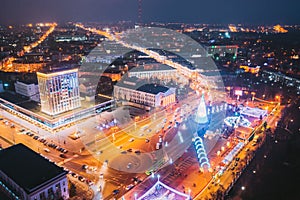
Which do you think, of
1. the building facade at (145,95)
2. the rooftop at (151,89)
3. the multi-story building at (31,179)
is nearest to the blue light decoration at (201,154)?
the multi-story building at (31,179)

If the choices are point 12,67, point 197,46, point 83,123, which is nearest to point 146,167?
point 83,123

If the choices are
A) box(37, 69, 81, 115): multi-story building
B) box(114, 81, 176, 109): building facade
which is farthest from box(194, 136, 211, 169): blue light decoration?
box(37, 69, 81, 115): multi-story building

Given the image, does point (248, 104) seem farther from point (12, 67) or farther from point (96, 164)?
point (12, 67)

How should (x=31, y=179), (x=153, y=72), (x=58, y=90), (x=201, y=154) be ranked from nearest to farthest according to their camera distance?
(x=31, y=179), (x=201, y=154), (x=58, y=90), (x=153, y=72)

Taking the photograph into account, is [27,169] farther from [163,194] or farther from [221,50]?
[221,50]

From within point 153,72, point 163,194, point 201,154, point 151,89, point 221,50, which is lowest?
point 163,194

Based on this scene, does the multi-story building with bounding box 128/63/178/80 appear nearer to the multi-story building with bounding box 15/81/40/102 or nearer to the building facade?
the building facade

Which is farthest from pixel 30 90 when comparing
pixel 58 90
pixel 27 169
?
pixel 27 169
